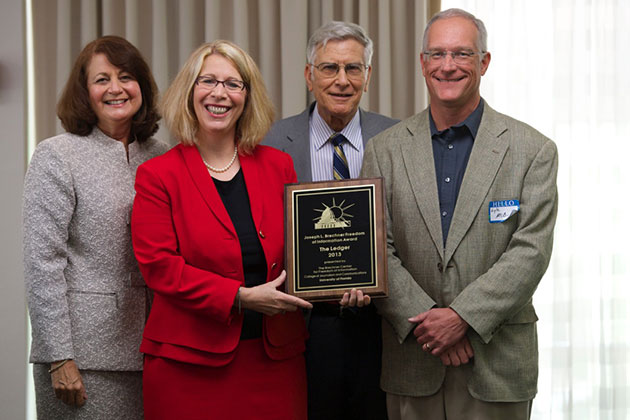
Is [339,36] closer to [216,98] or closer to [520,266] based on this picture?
[216,98]

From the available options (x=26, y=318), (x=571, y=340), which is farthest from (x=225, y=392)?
(x=571, y=340)

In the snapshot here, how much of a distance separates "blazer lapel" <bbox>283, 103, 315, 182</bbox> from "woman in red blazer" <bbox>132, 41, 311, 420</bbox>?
0.39 m

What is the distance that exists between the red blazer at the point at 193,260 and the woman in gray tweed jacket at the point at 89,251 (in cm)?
22

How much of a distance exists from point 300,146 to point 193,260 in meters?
0.79

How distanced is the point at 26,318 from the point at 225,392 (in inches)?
73.9

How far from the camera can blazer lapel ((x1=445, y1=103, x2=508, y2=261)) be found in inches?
85.0

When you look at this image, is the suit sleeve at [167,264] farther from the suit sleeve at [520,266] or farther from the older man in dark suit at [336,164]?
the suit sleeve at [520,266]

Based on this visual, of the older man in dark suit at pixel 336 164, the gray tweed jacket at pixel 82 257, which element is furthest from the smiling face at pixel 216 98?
the older man in dark suit at pixel 336 164

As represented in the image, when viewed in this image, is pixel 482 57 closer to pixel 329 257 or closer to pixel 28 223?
pixel 329 257

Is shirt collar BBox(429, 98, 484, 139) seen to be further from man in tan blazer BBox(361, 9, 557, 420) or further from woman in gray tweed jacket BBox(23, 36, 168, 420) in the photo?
woman in gray tweed jacket BBox(23, 36, 168, 420)

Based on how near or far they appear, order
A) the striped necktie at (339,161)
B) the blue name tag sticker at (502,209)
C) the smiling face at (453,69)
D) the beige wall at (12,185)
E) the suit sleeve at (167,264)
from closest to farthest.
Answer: the suit sleeve at (167,264) → the blue name tag sticker at (502,209) → the smiling face at (453,69) → the striped necktie at (339,161) → the beige wall at (12,185)

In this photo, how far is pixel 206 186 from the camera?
2.14 m

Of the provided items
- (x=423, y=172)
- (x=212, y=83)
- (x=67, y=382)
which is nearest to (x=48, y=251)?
(x=67, y=382)

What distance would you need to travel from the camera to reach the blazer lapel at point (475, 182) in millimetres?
2158
